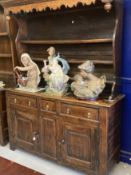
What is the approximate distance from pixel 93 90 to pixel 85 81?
0.15 meters

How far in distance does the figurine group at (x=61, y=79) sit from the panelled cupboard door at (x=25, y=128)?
0.33m

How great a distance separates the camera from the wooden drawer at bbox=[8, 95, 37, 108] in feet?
8.30

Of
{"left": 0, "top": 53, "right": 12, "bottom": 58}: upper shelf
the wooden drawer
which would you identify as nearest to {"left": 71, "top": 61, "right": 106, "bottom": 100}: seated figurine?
the wooden drawer

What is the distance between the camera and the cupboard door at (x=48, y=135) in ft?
7.98

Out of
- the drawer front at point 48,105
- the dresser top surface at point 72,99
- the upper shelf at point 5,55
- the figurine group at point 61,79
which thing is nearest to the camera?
the dresser top surface at point 72,99

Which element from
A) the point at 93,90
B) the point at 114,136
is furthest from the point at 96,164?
the point at 93,90

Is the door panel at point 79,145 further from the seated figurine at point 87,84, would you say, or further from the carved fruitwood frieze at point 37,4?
the carved fruitwood frieze at point 37,4

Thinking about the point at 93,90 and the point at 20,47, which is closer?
the point at 93,90

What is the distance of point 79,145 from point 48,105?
559mm

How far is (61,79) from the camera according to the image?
2396mm

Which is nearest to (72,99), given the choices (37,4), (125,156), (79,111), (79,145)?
(79,111)

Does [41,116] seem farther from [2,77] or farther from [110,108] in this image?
[2,77]

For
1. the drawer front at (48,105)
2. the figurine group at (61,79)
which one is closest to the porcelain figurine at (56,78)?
the figurine group at (61,79)

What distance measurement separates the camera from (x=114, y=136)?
2.34 m
